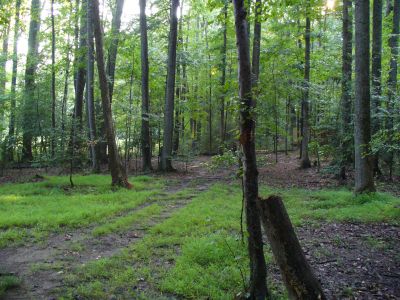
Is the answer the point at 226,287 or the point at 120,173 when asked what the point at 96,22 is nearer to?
the point at 120,173

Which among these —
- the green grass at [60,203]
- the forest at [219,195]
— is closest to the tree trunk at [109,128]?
the forest at [219,195]

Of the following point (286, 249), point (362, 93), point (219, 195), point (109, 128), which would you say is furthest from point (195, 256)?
point (109, 128)

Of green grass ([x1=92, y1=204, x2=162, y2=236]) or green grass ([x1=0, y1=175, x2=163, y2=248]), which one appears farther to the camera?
green grass ([x1=0, y1=175, x2=163, y2=248])

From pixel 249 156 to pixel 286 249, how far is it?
1.10 m

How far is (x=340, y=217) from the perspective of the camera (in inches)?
319

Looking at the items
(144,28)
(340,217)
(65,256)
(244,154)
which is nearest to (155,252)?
(65,256)

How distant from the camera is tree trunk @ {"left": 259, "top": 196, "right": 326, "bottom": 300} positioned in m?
3.67

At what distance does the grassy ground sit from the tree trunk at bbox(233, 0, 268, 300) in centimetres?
24

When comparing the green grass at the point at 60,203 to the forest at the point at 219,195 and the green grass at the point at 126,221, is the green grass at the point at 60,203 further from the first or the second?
the green grass at the point at 126,221

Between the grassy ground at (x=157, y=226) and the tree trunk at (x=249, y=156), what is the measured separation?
244 mm

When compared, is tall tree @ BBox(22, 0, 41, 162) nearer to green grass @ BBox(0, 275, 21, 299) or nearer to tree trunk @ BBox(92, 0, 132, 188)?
tree trunk @ BBox(92, 0, 132, 188)

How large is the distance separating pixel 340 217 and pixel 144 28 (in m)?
13.2

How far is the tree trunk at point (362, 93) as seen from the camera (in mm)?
9211

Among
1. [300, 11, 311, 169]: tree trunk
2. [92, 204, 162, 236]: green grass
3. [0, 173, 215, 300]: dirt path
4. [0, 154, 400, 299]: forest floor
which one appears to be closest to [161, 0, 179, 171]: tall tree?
[0, 154, 400, 299]: forest floor
